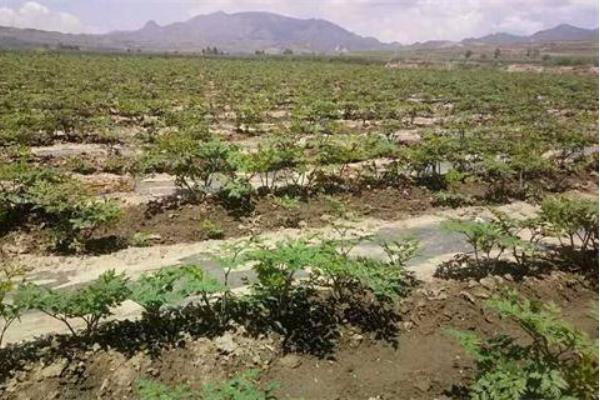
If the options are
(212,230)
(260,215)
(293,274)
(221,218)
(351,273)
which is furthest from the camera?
(260,215)

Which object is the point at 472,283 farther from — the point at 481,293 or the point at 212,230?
the point at 212,230

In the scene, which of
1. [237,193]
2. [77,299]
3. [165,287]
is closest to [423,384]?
Result: [165,287]

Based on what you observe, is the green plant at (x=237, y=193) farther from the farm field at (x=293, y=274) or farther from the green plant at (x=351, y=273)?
the green plant at (x=351, y=273)

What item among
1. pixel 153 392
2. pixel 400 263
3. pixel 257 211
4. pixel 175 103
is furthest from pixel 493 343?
pixel 175 103

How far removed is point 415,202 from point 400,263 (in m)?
4.21

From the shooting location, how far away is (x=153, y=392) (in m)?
4.25

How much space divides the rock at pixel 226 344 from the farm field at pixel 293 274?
22 mm

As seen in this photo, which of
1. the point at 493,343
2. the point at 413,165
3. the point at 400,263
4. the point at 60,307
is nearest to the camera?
the point at 493,343

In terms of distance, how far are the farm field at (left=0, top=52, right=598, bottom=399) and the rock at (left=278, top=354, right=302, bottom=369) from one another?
0.02m

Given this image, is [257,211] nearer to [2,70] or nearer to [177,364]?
[177,364]

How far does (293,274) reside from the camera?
6562mm

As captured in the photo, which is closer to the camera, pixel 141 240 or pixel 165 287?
pixel 165 287

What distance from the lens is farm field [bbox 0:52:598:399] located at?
5094 millimetres

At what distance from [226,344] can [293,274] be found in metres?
1.33
